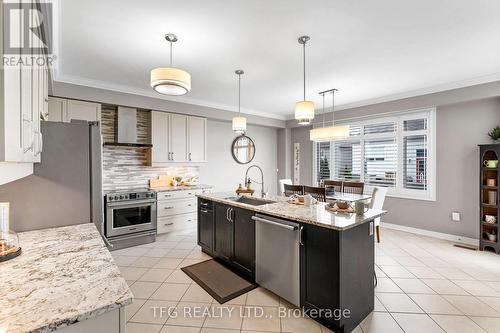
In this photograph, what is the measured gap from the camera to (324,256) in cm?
197

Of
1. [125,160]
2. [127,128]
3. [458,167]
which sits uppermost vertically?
[127,128]

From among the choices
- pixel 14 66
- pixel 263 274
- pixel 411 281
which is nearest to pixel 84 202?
pixel 14 66

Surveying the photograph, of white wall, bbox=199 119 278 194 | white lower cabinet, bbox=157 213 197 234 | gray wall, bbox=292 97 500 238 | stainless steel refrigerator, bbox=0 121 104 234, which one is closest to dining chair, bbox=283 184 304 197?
white wall, bbox=199 119 278 194

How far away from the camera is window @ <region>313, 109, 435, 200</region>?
455 cm

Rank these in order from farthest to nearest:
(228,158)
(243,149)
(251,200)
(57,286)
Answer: (243,149), (228,158), (251,200), (57,286)

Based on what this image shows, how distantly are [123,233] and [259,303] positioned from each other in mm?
2622

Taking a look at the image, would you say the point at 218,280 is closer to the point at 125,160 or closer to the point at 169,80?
the point at 169,80

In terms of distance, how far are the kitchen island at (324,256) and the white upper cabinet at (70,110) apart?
3064 mm

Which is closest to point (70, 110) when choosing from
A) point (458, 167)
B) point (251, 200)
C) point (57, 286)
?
point (251, 200)

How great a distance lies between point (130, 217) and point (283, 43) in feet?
11.4

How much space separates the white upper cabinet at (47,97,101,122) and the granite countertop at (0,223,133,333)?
2.77 metres

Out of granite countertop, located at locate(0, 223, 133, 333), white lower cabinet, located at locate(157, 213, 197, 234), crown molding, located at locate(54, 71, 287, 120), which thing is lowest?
white lower cabinet, located at locate(157, 213, 197, 234)

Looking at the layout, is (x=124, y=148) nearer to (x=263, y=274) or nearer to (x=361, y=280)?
(x=263, y=274)

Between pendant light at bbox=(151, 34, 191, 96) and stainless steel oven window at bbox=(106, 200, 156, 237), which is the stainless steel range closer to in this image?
stainless steel oven window at bbox=(106, 200, 156, 237)
